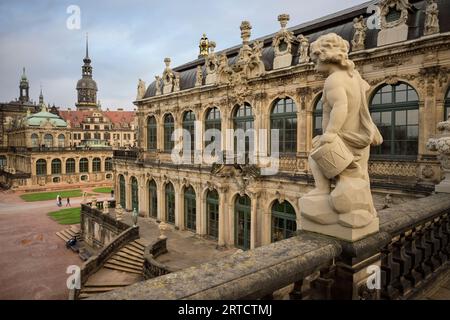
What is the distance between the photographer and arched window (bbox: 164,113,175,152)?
27.9 metres

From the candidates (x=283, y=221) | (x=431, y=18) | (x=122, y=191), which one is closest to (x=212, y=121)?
(x=283, y=221)

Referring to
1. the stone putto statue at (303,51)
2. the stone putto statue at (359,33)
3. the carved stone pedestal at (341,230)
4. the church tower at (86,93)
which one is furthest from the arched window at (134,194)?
the church tower at (86,93)

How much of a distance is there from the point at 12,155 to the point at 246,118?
69.2 meters

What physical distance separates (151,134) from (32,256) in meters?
14.5

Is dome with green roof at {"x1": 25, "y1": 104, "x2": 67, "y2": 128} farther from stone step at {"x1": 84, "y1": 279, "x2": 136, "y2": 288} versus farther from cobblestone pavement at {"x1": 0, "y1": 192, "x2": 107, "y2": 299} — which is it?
stone step at {"x1": 84, "y1": 279, "x2": 136, "y2": 288}

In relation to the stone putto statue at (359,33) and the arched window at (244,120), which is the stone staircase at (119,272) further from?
the stone putto statue at (359,33)

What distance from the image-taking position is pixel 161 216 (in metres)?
28.2

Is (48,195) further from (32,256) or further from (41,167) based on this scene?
(32,256)

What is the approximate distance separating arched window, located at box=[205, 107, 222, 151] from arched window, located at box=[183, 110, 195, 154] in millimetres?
1668

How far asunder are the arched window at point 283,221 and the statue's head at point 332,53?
15165 millimetres

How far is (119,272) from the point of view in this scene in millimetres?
20312

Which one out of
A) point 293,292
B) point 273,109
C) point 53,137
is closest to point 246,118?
point 273,109

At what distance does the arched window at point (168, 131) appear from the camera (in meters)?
27.9
